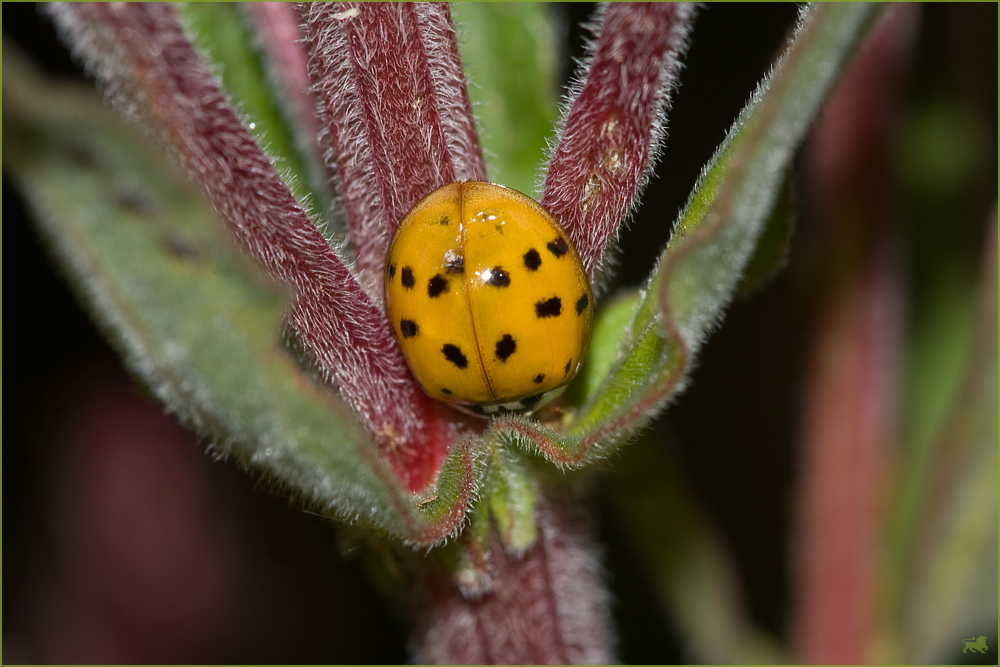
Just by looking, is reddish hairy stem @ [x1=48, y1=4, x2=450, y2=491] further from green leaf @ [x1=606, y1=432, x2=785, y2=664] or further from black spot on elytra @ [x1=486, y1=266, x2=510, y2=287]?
green leaf @ [x1=606, y1=432, x2=785, y2=664]

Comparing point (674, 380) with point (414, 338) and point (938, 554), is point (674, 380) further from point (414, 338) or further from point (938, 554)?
point (938, 554)

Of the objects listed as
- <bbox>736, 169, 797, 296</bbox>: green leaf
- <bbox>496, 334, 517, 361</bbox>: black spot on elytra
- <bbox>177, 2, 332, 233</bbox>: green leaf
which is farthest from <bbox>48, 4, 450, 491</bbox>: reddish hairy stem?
<bbox>736, 169, 797, 296</bbox>: green leaf

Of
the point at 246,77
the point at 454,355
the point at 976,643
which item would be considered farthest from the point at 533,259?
the point at 976,643

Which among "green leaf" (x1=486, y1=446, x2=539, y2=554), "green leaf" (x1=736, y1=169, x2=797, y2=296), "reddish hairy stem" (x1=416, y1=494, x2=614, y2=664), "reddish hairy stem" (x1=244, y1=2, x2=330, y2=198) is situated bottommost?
"reddish hairy stem" (x1=416, y1=494, x2=614, y2=664)

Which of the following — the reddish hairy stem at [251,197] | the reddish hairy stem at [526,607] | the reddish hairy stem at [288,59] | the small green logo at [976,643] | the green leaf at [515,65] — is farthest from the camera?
the small green logo at [976,643]

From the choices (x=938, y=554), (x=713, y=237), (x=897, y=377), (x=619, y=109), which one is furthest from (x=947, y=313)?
(x=713, y=237)

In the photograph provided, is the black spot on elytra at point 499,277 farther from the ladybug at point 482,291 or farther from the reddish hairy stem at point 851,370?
the reddish hairy stem at point 851,370

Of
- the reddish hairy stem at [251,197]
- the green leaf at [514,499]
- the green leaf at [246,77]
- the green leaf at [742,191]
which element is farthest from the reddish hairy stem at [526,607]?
the green leaf at [246,77]
